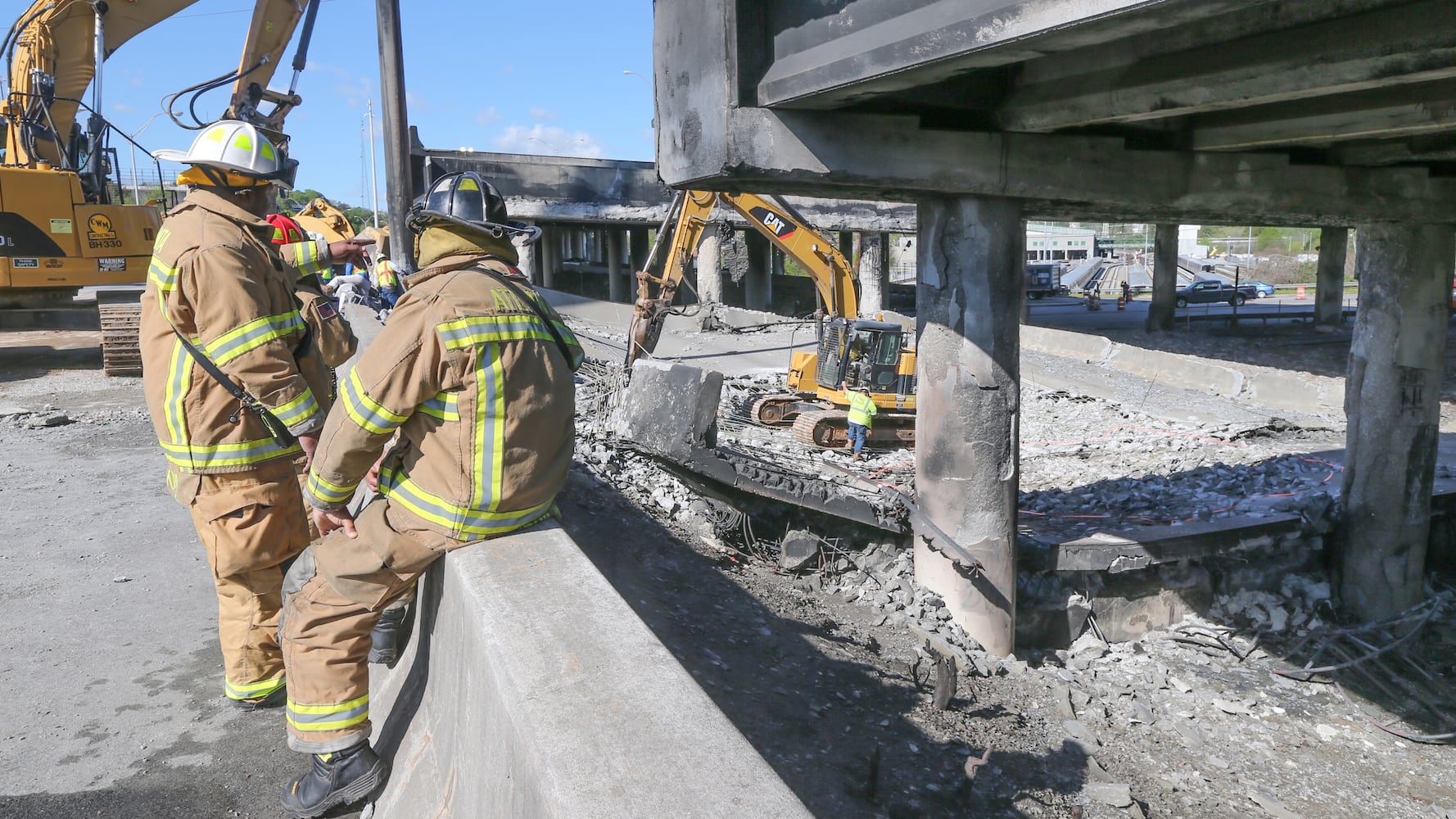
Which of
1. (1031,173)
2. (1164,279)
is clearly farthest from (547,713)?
(1164,279)

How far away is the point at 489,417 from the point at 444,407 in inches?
4.9

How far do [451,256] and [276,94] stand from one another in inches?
434

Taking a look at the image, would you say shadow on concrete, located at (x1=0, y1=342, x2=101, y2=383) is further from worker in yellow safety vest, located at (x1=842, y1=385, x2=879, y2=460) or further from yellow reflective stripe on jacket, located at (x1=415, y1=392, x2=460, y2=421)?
yellow reflective stripe on jacket, located at (x1=415, y1=392, x2=460, y2=421)

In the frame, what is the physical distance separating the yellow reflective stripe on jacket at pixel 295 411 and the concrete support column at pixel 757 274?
25.5 metres

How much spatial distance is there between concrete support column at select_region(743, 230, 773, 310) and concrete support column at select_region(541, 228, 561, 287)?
7.33 m

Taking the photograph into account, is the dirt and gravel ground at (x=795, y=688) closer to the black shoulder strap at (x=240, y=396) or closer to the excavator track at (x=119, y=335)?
the black shoulder strap at (x=240, y=396)

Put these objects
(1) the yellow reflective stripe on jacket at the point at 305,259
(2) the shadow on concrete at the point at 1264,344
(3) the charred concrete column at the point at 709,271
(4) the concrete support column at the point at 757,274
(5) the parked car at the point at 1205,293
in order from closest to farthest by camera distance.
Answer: (1) the yellow reflective stripe on jacket at the point at 305,259 < (2) the shadow on concrete at the point at 1264,344 < (3) the charred concrete column at the point at 709,271 < (4) the concrete support column at the point at 757,274 < (5) the parked car at the point at 1205,293

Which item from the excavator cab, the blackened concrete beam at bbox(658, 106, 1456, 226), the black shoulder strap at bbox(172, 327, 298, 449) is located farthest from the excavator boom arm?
the black shoulder strap at bbox(172, 327, 298, 449)

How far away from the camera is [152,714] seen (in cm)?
319

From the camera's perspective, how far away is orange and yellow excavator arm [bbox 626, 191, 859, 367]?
42.7ft

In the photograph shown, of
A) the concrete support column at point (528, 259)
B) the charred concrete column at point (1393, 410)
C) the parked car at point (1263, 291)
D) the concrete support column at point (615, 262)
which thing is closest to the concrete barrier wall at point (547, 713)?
the charred concrete column at point (1393, 410)

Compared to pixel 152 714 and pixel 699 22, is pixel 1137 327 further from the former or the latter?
pixel 152 714

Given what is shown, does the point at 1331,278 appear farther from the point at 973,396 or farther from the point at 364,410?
the point at 364,410

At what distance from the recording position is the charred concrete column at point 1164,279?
71.7 ft
